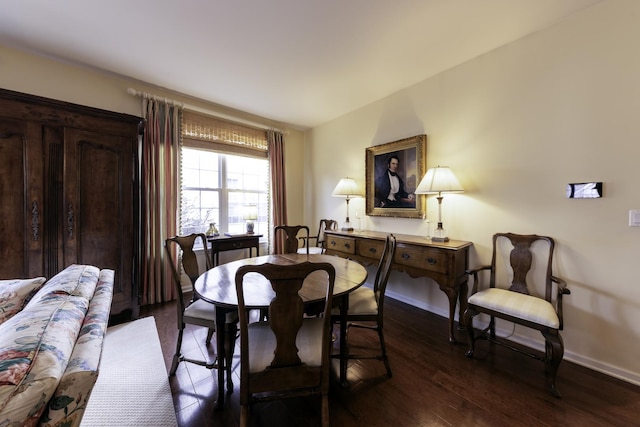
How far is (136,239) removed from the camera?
98.7 inches

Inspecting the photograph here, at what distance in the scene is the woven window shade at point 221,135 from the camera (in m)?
3.25

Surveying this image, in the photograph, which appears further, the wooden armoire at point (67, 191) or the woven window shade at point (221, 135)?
the woven window shade at point (221, 135)

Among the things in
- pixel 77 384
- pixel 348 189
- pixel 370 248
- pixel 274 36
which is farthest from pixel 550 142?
pixel 77 384

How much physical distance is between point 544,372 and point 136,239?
369 cm

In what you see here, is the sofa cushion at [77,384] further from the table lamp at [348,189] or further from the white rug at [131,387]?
the table lamp at [348,189]

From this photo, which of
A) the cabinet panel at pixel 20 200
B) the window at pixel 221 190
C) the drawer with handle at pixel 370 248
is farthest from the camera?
the window at pixel 221 190

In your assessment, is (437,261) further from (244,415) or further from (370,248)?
(244,415)

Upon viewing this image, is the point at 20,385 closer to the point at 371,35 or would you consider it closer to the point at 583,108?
the point at 371,35

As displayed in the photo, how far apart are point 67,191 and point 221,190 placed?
66.9 inches

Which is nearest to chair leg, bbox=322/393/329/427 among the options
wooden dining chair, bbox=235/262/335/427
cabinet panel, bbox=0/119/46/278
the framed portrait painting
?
wooden dining chair, bbox=235/262/335/427

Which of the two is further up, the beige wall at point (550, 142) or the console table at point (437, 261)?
the beige wall at point (550, 142)

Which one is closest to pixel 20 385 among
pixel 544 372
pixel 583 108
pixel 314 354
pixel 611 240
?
pixel 314 354

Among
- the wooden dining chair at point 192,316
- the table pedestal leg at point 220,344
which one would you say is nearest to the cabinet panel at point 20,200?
the wooden dining chair at point 192,316

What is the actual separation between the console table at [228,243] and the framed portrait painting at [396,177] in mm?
1705
